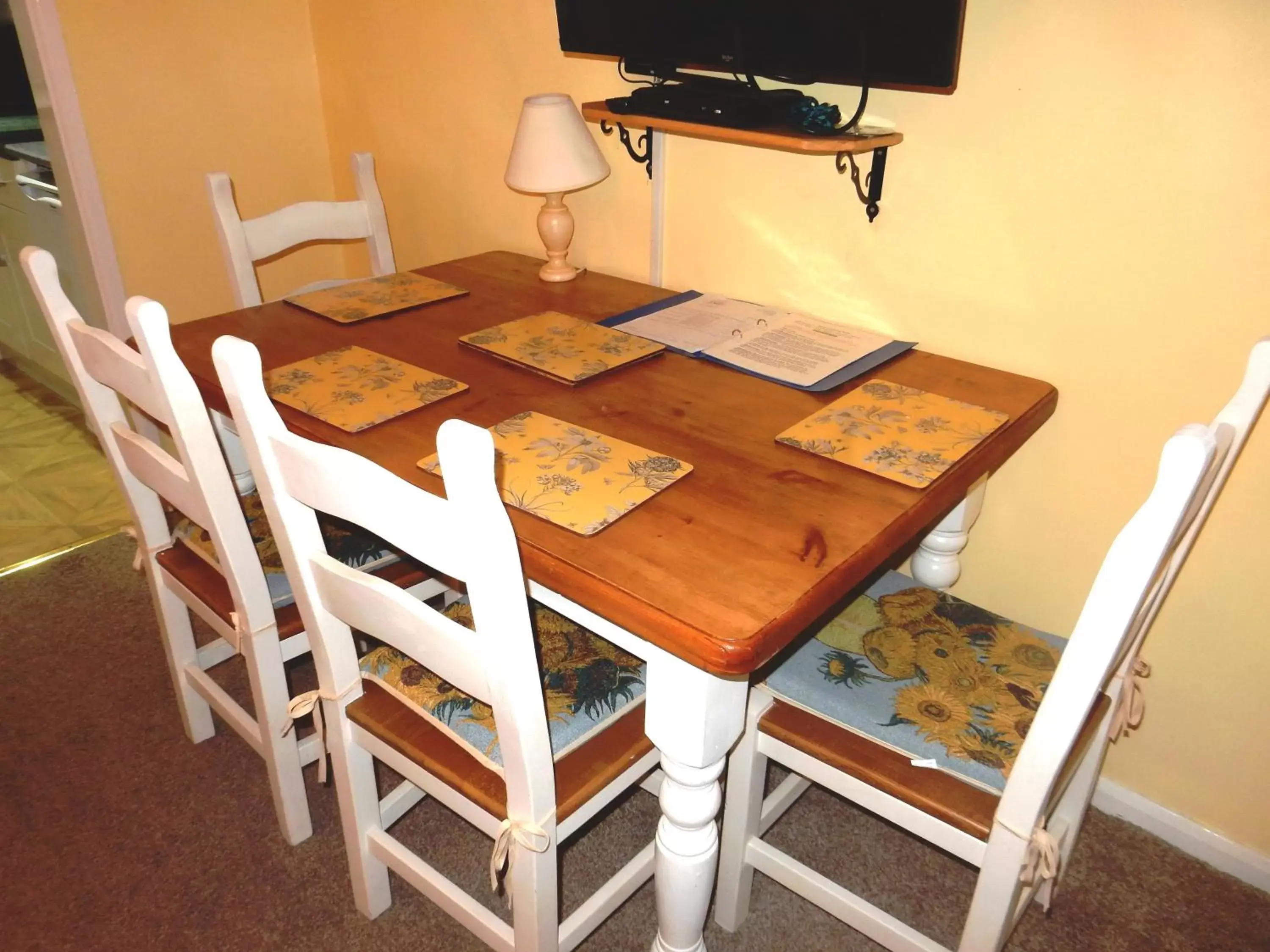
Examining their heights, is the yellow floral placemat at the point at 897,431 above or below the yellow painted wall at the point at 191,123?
below

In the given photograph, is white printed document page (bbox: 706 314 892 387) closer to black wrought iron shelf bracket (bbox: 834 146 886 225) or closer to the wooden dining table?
the wooden dining table

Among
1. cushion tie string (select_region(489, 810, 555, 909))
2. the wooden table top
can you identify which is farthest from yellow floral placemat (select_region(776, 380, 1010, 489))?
cushion tie string (select_region(489, 810, 555, 909))

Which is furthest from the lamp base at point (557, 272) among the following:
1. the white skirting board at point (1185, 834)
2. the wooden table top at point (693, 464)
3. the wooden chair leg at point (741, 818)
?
the white skirting board at point (1185, 834)

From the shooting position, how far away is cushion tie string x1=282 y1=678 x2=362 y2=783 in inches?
49.1

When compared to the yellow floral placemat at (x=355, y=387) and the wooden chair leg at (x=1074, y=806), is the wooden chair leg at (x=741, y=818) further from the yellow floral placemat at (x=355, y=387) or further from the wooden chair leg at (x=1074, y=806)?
the yellow floral placemat at (x=355, y=387)

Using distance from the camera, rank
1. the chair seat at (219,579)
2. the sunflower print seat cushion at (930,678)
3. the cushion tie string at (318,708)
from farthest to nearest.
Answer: the chair seat at (219,579), the cushion tie string at (318,708), the sunflower print seat cushion at (930,678)

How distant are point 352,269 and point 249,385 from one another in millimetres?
1864

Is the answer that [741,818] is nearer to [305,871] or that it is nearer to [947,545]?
[947,545]

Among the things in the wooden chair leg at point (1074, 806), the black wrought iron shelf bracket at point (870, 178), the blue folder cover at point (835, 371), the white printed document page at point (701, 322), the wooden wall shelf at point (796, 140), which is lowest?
the wooden chair leg at point (1074, 806)

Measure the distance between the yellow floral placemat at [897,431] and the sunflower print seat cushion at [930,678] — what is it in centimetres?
29

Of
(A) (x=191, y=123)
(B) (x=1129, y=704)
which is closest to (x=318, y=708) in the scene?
(B) (x=1129, y=704)

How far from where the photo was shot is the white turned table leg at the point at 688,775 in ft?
3.24

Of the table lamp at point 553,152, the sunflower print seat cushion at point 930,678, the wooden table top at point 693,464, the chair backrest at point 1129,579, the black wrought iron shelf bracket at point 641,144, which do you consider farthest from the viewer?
the black wrought iron shelf bracket at point 641,144

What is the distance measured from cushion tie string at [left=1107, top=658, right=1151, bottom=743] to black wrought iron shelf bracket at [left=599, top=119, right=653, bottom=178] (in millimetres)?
1251
